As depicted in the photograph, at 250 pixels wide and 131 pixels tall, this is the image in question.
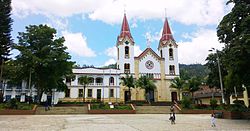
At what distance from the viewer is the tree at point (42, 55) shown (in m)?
34.1

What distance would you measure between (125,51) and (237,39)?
35.1m

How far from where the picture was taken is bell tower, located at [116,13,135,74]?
50013 millimetres

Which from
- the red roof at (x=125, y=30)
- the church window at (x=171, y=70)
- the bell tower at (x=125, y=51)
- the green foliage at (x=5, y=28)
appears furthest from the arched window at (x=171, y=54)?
the green foliage at (x=5, y=28)

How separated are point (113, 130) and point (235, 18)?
37.9 feet

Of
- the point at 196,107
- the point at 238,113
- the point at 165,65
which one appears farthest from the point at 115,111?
the point at 165,65

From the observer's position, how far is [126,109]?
105ft

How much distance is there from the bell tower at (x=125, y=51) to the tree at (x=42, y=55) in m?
15.4

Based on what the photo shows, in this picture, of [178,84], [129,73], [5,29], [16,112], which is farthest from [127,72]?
[16,112]

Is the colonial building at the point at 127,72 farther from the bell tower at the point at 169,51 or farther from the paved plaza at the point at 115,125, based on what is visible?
the paved plaza at the point at 115,125

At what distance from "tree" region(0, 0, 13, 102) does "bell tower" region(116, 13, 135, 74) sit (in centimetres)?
2072

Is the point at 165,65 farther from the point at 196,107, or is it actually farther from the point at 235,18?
the point at 235,18

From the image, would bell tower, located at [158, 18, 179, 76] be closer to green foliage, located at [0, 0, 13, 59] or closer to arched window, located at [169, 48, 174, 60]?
arched window, located at [169, 48, 174, 60]

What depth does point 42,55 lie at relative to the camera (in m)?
34.9

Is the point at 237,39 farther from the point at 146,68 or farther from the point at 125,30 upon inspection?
the point at 125,30
